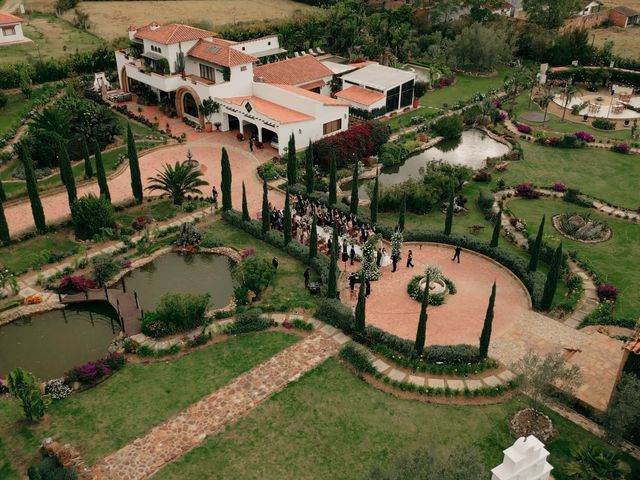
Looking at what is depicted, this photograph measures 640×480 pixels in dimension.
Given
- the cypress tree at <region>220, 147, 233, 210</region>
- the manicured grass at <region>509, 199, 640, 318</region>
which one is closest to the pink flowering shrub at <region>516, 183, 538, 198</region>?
the manicured grass at <region>509, 199, 640, 318</region>

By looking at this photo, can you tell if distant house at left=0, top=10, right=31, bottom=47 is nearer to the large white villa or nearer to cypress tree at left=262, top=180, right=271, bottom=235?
the large white villa

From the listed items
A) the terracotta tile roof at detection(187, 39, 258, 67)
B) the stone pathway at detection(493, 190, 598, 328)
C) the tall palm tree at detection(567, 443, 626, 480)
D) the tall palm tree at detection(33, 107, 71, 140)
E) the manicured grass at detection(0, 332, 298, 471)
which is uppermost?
the terracotta tile roof at detection(187, 39, 258, 67)

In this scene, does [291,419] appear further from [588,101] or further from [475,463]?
[588,101]

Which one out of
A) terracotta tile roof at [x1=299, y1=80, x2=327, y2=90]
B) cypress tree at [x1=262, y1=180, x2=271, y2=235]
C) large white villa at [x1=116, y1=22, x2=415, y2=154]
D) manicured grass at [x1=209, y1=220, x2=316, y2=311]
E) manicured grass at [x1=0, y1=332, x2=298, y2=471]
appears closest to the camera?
manicured grass at [x1=0, y1=332, x2=298, y2=471]

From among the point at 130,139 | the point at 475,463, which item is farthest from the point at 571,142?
the point at 475,463

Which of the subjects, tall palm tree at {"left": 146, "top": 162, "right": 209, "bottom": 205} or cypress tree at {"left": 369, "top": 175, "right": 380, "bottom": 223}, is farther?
tall palm tree at {"left": 146, "top": 162, "right": 209, "bottom": 205}

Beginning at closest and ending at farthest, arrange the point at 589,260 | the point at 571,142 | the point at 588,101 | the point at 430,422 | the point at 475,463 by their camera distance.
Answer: the point at 475,463
the point at 430,422
the point at 589,260
the point at 571,142
the point at 588,101

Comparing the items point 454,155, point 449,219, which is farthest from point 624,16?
point 449,219
